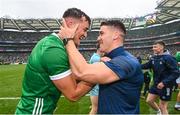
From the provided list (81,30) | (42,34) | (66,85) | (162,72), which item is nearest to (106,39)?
(81,30)

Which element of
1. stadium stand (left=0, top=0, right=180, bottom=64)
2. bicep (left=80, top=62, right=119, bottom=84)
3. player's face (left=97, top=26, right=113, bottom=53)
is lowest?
stadium stand (left=0, top=0, right=180, bottom=64)

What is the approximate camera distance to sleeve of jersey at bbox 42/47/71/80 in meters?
3.38

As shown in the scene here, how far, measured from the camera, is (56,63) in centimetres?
339

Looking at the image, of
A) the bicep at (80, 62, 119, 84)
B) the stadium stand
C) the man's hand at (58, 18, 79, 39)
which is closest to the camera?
the bicep at (80, 62, 119, 84)

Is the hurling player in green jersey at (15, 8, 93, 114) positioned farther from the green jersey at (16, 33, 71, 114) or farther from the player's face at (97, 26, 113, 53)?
the player's face at (97, 26, 113, 53)

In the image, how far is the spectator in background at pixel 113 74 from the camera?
10.8 ft

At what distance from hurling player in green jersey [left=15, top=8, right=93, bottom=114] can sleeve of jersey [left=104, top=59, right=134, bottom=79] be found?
353 millimetres

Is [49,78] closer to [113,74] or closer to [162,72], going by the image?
[113,74]

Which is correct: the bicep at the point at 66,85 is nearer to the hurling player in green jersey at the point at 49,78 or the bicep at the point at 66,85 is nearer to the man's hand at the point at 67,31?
the hurling player in green jersey at the point at 49,78

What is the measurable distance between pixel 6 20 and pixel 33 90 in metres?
89.7

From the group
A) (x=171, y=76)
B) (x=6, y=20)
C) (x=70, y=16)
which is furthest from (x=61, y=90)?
(x=6, y=20)

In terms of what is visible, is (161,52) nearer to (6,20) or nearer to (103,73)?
(103,73)

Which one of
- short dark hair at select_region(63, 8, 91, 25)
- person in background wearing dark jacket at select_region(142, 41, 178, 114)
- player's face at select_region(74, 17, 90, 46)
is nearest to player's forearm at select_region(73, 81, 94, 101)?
player's face at select_region(74, 17, 90, 46)

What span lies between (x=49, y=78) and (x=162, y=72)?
6551 millimetres
